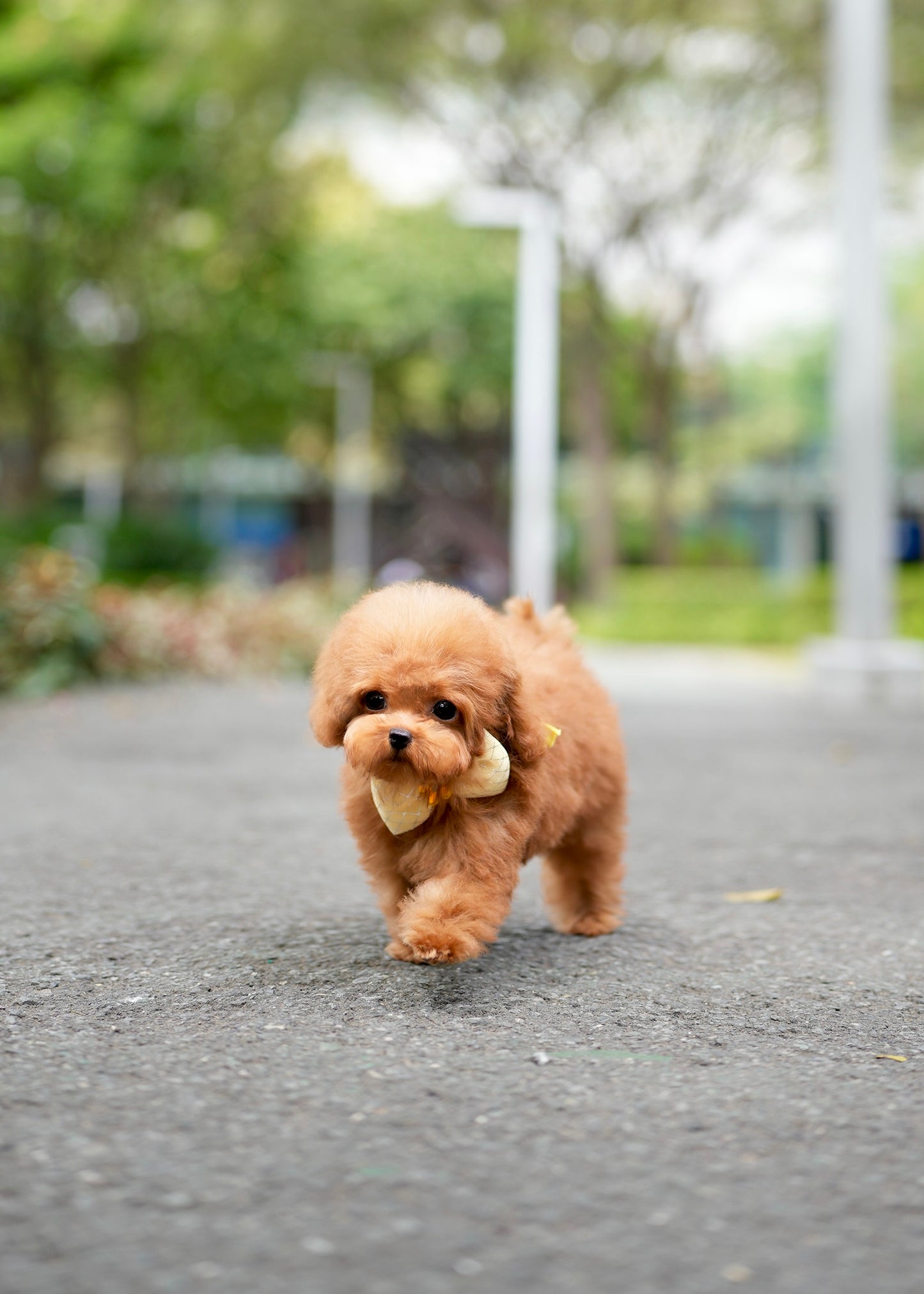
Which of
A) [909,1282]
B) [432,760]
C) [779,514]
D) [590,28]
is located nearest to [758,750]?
[432,760]

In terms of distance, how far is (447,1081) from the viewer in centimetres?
291

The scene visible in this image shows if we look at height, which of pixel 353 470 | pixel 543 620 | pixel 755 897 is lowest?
pixel 755 897

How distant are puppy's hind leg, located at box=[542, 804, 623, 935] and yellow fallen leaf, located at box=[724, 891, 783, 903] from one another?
65 cm

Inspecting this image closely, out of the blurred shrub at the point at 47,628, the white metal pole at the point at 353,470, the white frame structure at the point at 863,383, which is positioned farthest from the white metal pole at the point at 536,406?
the white metal pole at the point at 353,470

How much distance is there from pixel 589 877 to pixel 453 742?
1183mm

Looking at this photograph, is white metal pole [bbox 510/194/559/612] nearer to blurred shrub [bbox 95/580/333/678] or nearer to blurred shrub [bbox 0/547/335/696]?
blurred shrub [bbox 95/580/333/678]

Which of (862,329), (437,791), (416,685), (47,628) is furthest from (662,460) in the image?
(416,685)

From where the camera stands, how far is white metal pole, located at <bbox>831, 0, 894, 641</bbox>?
12328 millimetres

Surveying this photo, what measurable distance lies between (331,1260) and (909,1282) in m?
0.83

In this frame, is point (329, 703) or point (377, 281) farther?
point (377, 281)

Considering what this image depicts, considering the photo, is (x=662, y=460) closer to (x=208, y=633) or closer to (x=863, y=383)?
(x=863, y=383)

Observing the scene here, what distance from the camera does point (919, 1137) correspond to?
106 inches

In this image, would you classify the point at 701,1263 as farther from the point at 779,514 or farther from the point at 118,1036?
the point at 779,514

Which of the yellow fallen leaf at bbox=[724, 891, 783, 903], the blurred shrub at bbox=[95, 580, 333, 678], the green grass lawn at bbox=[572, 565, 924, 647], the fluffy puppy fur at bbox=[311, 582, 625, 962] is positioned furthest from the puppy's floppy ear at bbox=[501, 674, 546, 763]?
the green grass lawn at bbox=[572, 565, 924, 647]
